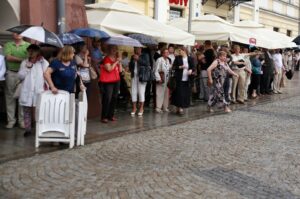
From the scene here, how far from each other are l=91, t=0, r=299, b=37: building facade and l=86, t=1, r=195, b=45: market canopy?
443cm

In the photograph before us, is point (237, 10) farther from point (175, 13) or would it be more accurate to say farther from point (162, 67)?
point (162, 67)

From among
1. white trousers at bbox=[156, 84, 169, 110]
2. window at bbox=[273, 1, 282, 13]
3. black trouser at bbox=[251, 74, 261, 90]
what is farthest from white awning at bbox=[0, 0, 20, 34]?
window at bbox=[273, 1, 282, 13]

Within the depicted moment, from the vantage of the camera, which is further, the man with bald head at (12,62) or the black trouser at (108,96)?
the black trouser at (108,96)

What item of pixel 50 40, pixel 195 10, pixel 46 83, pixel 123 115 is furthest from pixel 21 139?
pixel 195 10

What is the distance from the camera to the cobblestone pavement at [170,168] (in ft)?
19.4

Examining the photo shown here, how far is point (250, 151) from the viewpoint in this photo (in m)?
8.32

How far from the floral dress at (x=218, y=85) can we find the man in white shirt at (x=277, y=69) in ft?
19.2

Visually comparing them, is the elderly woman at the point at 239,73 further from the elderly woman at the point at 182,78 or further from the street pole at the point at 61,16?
the street pole at the point at 61,16

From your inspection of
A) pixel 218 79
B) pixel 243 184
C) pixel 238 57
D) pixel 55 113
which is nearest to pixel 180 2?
pixel 238 57

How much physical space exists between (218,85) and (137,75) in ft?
7.71

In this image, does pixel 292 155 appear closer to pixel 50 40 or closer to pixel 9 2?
pixel 50 40

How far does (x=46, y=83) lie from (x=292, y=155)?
4.34 metres

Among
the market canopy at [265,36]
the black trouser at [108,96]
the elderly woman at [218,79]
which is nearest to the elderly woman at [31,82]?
the black trouser at [108,96]

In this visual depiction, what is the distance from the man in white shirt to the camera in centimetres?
1827
